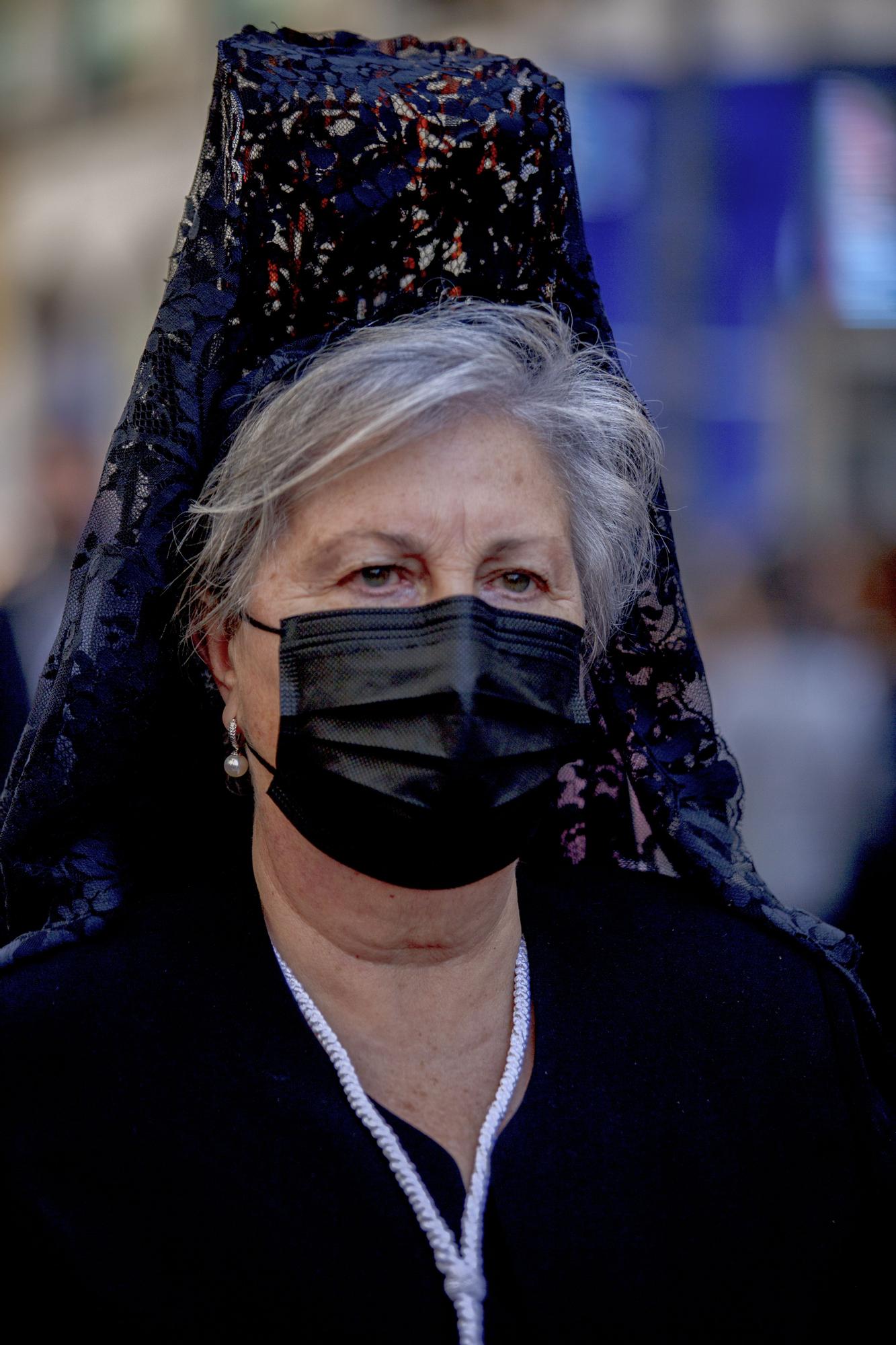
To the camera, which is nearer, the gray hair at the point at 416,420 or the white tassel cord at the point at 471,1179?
the white tassel cord at the point at 471,1179

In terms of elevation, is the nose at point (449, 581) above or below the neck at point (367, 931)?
above

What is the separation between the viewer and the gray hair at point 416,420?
5.69 feet

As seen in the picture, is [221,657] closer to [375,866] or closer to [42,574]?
[375,866]

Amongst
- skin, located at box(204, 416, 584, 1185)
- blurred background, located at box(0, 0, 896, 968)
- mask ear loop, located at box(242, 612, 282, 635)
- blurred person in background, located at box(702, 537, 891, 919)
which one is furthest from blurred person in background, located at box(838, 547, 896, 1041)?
mask ear loop, located at box(242, 612, 282, 635)

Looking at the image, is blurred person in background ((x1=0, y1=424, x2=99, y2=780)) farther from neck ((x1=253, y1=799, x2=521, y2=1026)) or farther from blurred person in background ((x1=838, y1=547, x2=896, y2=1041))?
blurred person in background ((x1=838, y1=547, x2=896, y2=1041))

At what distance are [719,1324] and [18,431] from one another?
656 cm

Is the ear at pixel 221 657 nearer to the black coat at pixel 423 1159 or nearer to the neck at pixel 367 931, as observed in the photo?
the neck at pixel 367 931

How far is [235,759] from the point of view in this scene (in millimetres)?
1847

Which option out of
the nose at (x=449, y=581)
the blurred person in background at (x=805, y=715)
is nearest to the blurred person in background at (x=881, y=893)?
the blurred person in background at (x=805, y=715)

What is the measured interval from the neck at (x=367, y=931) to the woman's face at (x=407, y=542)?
19 cm

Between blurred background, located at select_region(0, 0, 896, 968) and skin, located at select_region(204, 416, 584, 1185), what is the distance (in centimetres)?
336

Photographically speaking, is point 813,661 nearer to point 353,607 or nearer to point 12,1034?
point 353,607

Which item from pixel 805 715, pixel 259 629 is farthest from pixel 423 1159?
pixel 805 715

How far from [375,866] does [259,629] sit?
387 millimetres
